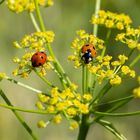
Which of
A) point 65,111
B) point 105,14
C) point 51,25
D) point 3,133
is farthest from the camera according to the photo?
point 51,25

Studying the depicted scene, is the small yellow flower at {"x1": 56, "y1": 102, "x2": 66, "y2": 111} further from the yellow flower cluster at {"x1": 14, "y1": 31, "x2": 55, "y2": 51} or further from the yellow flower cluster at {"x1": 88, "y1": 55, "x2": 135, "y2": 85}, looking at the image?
the yellow flower cluster at {"x1": 14, "y1": 31, "x2": 55, "y2": 51}

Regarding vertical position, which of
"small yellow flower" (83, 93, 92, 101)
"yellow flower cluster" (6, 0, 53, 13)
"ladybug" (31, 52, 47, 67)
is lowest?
"small yellow flower" (83, 93, 92, 101)

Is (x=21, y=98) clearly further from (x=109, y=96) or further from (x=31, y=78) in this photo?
(x=109, y=96)

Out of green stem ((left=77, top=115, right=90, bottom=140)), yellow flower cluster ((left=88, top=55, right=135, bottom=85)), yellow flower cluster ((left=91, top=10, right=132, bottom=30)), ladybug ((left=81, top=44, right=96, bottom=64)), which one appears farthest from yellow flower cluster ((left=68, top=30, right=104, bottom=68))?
green stem ((left=77, top=115, right=90, bottom=140))

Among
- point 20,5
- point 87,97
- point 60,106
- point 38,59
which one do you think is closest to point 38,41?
point 38,59

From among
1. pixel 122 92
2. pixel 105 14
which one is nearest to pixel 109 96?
pixel 122 92
